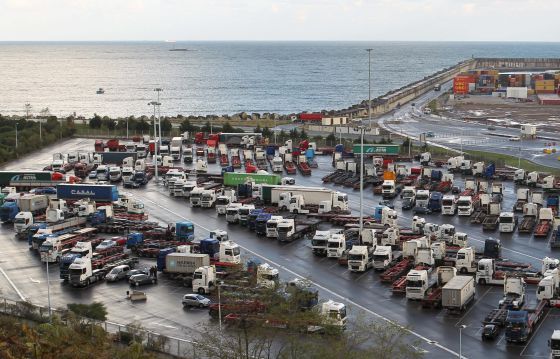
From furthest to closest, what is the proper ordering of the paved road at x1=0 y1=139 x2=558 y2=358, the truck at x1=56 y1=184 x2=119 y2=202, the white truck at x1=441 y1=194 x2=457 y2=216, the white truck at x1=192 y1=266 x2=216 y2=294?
the truck at x1=56 y1=184 x2=119 y2=202 < the white truck at x1=441 y1=194 x2=457 y2=216 < the white truck at x1=192 y1=266 x2=216 y2=294 < the paved road at x1=0 y1=139 x2=558 y2=358

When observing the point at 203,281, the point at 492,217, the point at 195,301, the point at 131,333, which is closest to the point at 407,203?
the point at 492,217

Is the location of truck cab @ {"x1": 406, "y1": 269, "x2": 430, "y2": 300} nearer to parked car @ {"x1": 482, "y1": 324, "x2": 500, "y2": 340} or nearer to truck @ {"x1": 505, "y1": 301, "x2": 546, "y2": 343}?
truck @ {"x1": 505, "y1": 301, "x2": 546, "y2": 343}

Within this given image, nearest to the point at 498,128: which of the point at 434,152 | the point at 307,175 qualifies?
the point at 434,152

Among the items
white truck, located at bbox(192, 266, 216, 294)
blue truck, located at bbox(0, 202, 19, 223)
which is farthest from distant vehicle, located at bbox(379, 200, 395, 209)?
blue truck, located at bbox(0, 202, 19, 223)

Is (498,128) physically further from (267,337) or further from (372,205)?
(267,337)

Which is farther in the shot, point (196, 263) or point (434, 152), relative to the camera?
point (434, 152)

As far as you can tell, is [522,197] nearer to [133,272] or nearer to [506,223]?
[506,223]

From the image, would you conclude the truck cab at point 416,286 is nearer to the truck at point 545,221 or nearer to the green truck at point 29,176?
the truck at point 545,221
